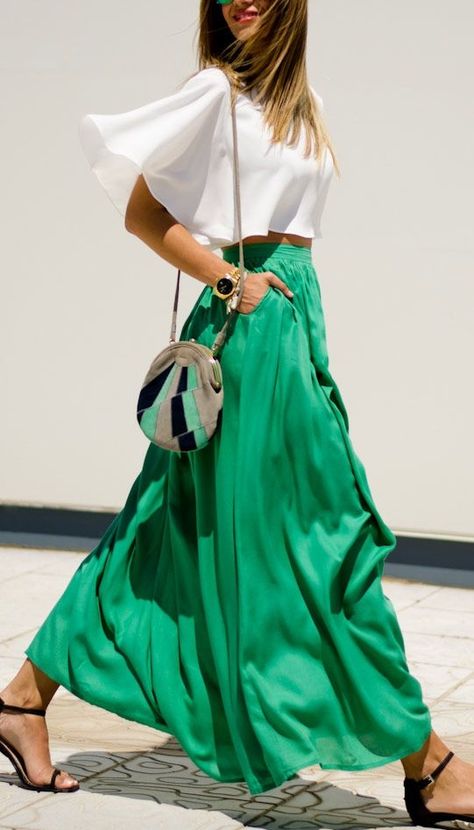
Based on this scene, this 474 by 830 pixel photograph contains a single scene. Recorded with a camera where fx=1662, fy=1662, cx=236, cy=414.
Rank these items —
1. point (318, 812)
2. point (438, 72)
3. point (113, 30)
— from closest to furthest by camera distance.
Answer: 1. point (318, 812)
2. point (438, 72)
3. point (113, 30)

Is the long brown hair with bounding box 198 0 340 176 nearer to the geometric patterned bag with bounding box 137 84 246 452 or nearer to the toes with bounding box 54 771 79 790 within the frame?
the geometric patterned bag with bounding box 137 84 246 452

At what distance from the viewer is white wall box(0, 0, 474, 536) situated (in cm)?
Answer: 584

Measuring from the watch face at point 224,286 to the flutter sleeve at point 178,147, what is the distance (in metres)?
0.10

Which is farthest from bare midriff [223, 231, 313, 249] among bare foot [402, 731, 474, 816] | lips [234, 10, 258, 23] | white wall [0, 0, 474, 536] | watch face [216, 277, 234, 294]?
white wall [0, 0, 474, 536]

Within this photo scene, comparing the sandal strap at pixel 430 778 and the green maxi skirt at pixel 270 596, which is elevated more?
the green maxi skirt at pixel 270 596

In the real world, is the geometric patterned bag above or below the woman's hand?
below

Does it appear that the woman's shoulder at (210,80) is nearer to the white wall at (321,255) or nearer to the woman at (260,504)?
the woman at (260,504)

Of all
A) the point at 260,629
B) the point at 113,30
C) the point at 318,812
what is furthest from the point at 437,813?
the point at 113,30

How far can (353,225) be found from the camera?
19.5 feet

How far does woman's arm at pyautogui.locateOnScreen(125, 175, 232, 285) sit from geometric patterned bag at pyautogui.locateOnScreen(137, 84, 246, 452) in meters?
0.06

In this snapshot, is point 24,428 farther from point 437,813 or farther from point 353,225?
point 437,813

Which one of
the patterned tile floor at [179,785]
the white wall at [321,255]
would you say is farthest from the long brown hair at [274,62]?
the white wall at [321,255]

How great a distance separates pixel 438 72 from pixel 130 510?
287 centimetres

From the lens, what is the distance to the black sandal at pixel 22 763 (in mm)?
3406
